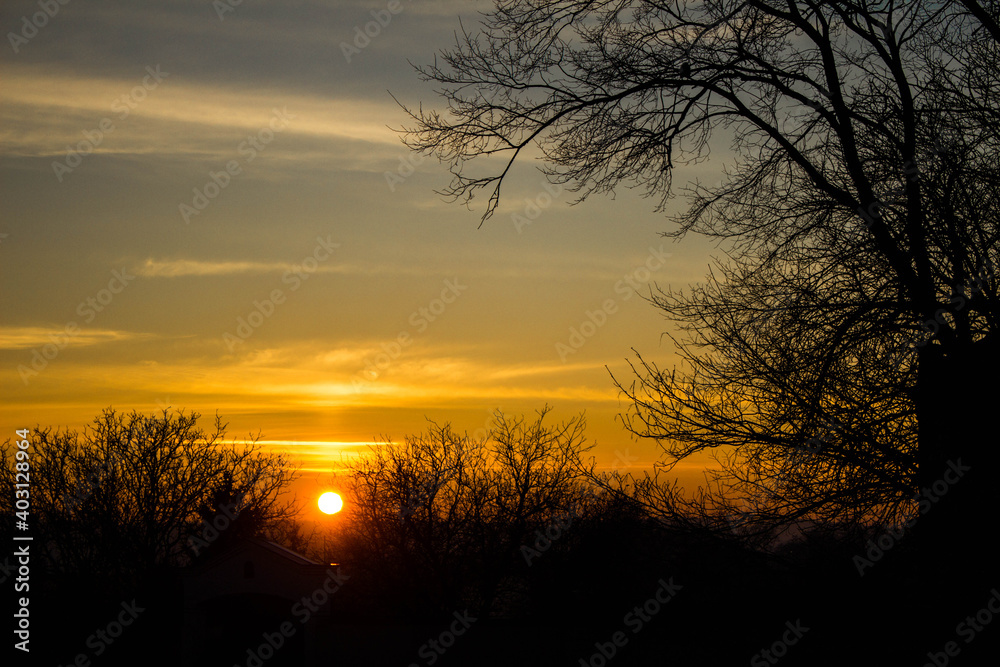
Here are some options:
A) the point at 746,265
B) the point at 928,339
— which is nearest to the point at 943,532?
the point at 928,339

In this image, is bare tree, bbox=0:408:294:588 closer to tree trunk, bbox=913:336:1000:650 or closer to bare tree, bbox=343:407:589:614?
bare tree, bbox=343:407:589:614

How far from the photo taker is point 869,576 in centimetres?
812

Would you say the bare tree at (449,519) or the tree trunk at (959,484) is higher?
the bare tree at (449,519)

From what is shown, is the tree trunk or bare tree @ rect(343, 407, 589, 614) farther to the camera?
bare tree @ rect(343, 407, 589, 614)

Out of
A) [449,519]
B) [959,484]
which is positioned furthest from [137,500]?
[959,484]

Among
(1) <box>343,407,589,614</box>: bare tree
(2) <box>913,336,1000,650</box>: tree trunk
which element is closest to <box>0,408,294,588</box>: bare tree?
(1) <box>343,407,589,614</box>: bare tree

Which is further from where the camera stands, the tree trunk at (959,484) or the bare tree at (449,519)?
the bare tree at (449,519)

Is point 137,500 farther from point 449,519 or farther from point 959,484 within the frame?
point 959,484

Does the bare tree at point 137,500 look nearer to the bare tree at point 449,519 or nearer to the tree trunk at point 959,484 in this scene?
the bare tree at point 449,519

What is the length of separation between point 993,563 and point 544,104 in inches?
237

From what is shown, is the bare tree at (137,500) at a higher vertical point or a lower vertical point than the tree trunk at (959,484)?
higher

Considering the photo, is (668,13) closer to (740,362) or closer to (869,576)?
(740,362)

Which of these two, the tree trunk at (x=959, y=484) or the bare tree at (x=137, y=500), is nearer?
the tree trunk at (x=959, y=484)

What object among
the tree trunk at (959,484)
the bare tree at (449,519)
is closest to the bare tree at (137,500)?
the bare tree at (449,519)
